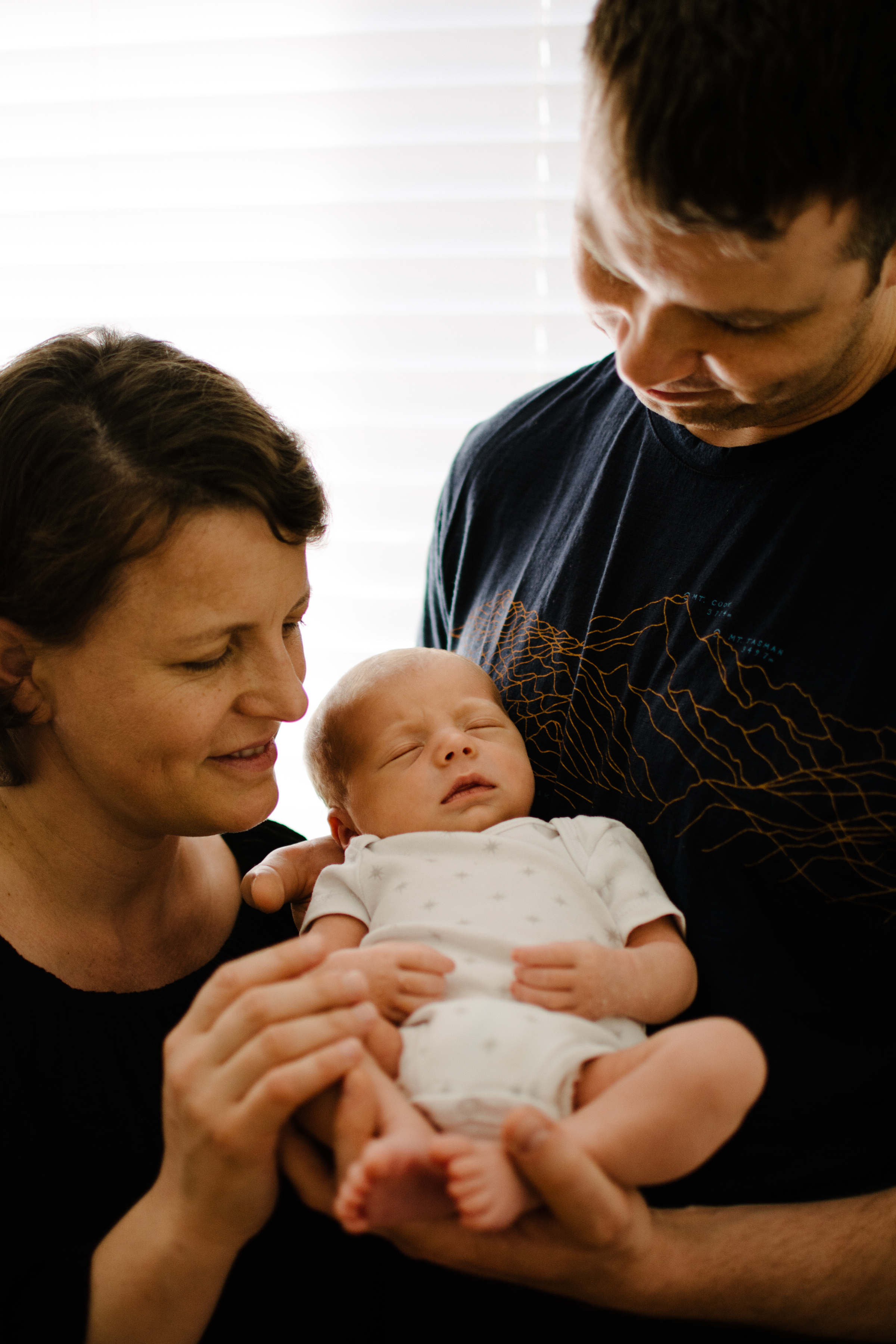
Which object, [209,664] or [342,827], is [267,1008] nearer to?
[209,664]

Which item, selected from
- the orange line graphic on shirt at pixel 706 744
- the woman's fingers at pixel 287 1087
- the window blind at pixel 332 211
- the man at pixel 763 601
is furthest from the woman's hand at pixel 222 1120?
the window blind at pixel 332 211

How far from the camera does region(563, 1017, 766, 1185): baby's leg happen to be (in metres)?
0.90

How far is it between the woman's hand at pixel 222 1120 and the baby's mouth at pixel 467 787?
37 centimetres

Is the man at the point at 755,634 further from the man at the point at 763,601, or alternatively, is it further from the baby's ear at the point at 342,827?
the baby's ear at the point at 342,827

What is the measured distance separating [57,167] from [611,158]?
1.85 m

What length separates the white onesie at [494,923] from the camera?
99 centimetres

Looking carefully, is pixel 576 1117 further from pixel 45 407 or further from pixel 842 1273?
pixel 45 407

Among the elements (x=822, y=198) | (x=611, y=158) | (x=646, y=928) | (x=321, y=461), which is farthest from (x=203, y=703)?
(x=321, y=461)

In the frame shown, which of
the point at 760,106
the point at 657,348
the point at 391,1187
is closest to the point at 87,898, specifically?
the point at 391,1187

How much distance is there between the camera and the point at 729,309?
100 centimetres

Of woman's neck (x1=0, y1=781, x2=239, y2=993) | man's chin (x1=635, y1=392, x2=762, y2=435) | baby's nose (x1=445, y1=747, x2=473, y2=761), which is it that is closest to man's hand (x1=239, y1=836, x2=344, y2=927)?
woman's neck (x1=0, y1=781, x2=239, y2=993)

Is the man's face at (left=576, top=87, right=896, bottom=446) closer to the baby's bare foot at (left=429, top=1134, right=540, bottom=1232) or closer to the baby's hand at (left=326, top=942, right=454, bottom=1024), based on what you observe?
the baby's hand at (left=326, top=942, right=454, bottom=1024)

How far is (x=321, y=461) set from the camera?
2346 millimetres

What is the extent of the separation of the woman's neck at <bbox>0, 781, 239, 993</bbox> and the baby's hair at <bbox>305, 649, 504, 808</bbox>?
0.86 ft
